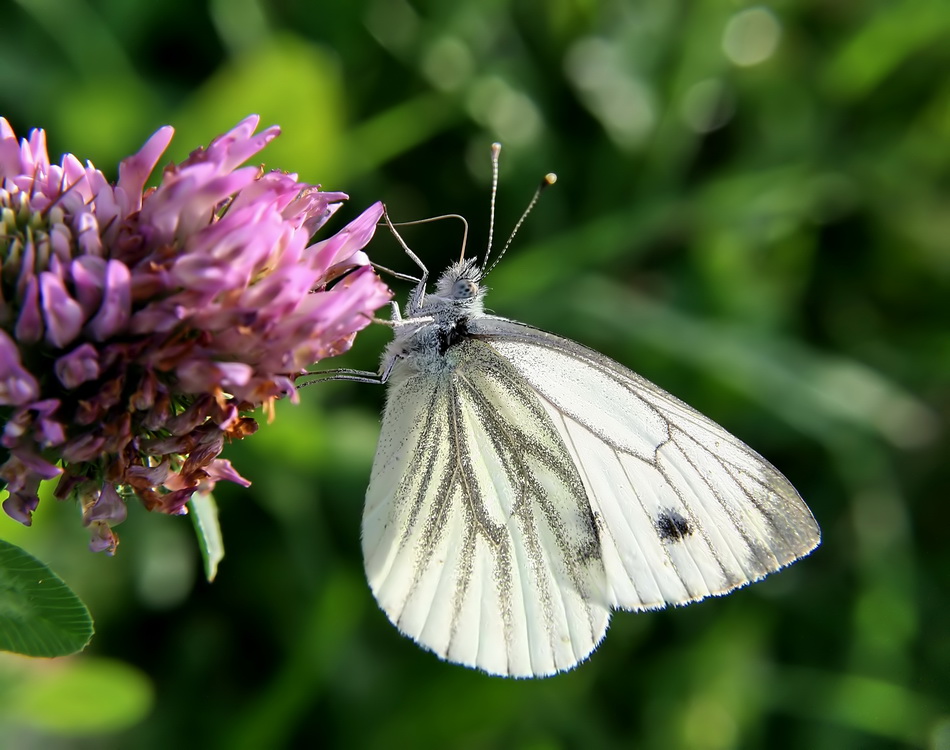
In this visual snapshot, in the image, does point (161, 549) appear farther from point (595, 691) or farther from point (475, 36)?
point (475, 36)

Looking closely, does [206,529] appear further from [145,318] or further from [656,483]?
[656,483]

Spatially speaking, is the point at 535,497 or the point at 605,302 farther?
the point at 605,302

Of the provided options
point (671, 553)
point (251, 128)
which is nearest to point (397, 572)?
point (671, 553)

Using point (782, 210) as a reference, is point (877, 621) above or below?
below

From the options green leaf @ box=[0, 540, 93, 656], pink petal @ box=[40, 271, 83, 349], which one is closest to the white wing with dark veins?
green leaf @ box=[0, 540, 93, 656]

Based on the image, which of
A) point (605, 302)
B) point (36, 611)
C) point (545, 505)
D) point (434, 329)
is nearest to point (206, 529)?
point (36, 611)

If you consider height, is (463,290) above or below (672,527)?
above
